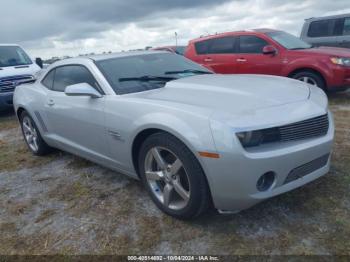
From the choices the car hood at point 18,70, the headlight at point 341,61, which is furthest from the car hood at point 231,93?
the car hood at point 18,70

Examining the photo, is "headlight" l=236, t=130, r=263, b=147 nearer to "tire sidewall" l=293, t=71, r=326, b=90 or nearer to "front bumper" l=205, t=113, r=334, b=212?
"front bumper" l=205, t=113, r=334, b=212

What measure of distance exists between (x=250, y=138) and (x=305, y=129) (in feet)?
1.70

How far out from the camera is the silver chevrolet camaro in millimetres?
2346

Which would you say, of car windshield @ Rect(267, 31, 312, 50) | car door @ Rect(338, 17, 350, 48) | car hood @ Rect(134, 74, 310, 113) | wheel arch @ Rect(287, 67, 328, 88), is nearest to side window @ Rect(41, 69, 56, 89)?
car hood @ Rect(134, 74, 310, 113)

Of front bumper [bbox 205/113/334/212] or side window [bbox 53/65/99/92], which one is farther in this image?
side window [bbox 53/65/99/92]

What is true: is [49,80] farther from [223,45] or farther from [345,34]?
[345,34]

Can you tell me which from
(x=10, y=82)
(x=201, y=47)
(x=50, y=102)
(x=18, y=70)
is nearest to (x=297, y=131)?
(x=50, y=102)

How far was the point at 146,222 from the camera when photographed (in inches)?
114

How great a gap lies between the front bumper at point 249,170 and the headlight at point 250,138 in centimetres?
5

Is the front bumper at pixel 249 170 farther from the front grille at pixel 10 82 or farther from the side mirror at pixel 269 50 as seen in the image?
the front grille at pixel 10 82

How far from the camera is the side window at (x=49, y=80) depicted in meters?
4.37

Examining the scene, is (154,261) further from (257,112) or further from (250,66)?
(250,66)

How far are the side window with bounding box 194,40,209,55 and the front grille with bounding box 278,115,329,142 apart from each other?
6032mm

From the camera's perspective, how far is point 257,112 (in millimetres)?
2451
